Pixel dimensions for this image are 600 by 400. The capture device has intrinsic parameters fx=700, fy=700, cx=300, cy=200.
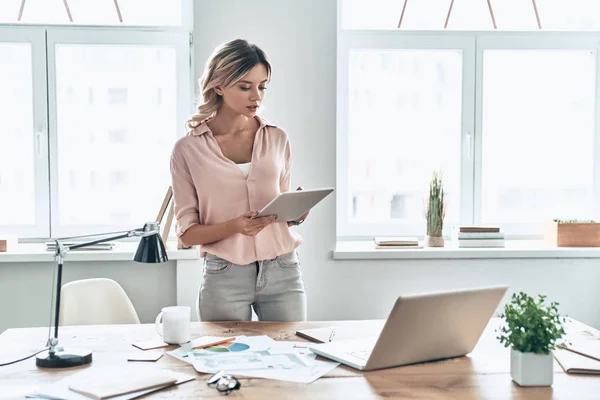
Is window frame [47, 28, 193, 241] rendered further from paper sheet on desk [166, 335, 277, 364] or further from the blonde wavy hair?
paper sheet on desk [166, 335, 277, 364]

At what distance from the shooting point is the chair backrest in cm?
282

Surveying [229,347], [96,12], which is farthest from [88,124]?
[229,347]

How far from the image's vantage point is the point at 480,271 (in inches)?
141

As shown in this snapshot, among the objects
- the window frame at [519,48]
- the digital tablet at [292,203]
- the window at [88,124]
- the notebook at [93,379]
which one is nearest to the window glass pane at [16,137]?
the window at [88,124]

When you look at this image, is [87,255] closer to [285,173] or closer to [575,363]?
[285,173]

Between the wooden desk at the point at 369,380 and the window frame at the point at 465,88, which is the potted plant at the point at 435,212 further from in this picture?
the wooden desk at the point at 369,380

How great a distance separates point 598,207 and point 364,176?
133 centimetres

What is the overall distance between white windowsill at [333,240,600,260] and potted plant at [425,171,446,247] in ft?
0.18

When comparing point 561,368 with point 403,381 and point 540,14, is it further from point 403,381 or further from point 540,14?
point 540,14

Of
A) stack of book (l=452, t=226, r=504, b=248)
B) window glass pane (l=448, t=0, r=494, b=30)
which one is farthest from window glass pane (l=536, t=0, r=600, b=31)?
stack of book (l=452, t=226, r=504, b=248)

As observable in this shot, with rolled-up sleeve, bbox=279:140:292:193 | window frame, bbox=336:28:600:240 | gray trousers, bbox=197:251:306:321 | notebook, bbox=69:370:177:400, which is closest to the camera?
notebook, bbox=69:370:177:400

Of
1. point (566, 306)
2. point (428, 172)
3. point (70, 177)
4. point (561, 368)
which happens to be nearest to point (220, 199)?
point (561, 368)

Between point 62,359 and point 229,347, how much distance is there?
0.43 meters

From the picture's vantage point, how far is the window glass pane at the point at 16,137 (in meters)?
3.58
